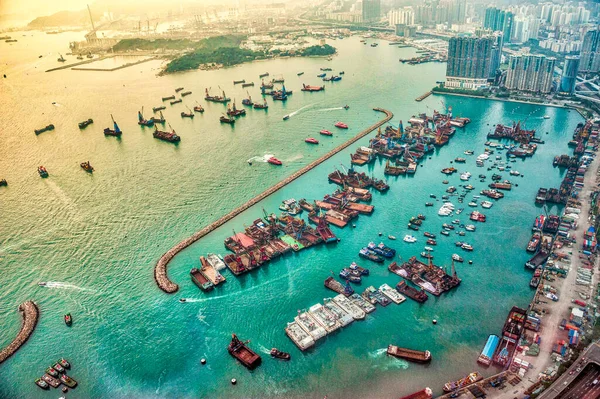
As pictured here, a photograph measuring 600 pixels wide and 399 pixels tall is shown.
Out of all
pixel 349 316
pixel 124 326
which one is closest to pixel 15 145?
pixel 124 326

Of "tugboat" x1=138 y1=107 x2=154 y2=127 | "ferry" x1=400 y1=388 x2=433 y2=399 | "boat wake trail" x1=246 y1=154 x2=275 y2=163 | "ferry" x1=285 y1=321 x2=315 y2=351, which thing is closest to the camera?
"ferry" x1=400 y1=388 x2=433 y2=399

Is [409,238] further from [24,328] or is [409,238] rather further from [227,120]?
[227,120]

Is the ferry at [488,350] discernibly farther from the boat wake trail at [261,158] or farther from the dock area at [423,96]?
the dock area at [423,96]

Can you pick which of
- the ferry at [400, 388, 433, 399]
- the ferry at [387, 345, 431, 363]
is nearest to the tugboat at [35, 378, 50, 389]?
the ferry at [387, 345, 431, 363]

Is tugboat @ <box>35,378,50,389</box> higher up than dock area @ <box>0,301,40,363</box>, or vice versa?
dock area @ <box>0,301,40,363</box>

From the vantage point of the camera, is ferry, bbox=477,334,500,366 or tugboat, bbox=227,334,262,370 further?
tugboat, bbox=227,334,262,370

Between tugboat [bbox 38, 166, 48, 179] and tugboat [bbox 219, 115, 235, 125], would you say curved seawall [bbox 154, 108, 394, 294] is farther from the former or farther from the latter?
tugboat [bbox 38, 166, 48, 179]

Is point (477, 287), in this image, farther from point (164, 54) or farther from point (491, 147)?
point (164, 54)
